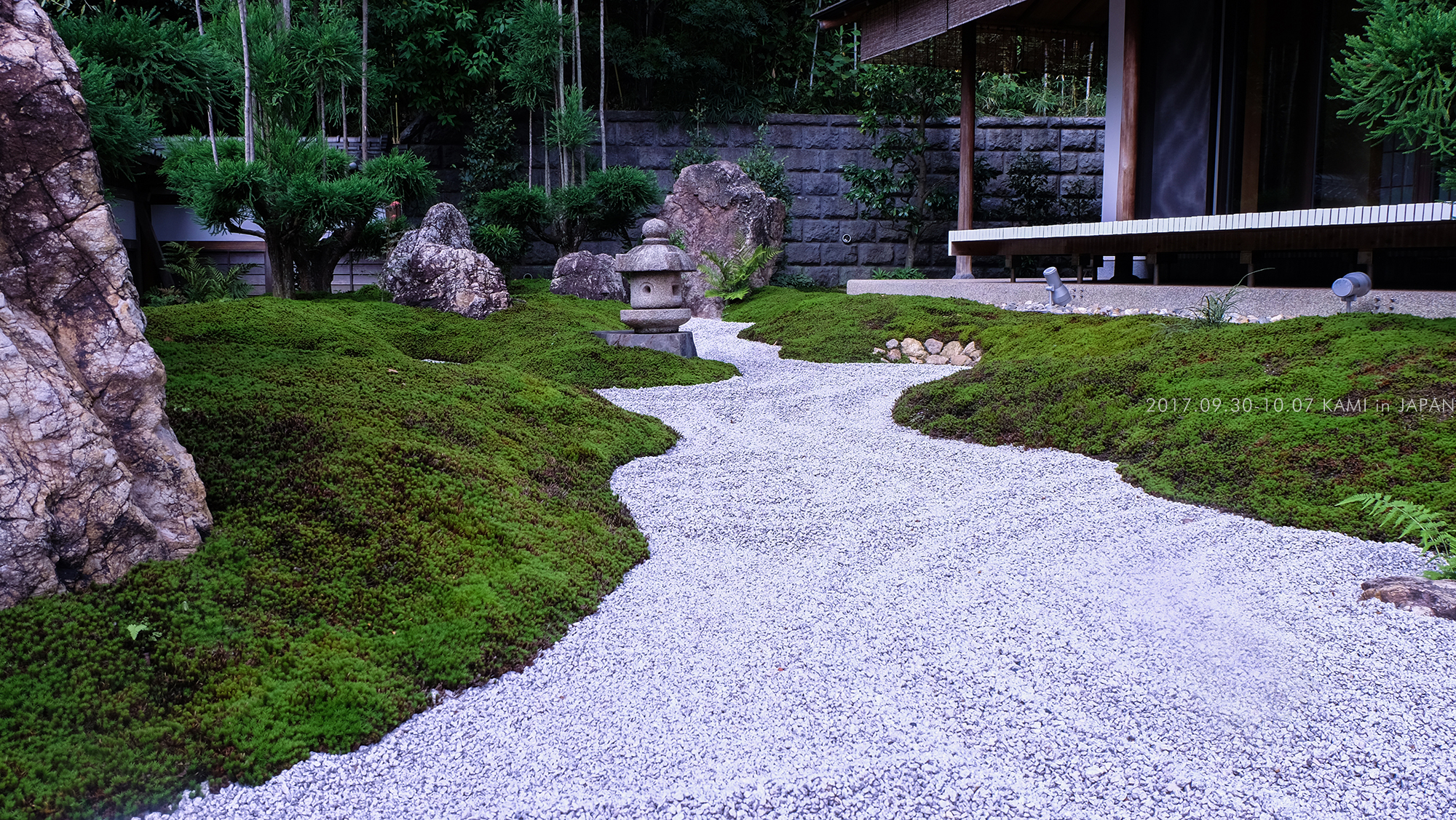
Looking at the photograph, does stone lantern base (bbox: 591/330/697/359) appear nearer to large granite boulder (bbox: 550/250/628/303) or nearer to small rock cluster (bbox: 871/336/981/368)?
small rock cluster (bbox: 871/336/981/368)

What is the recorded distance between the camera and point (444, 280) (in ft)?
30.0

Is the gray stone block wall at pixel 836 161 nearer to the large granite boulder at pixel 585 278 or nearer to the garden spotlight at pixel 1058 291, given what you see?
the large granite boulder at pixel 585 278

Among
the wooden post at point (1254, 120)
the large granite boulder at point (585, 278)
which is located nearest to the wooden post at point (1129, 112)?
the wooden post at point (1254, 120)

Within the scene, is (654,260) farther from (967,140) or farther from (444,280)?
(967,140)

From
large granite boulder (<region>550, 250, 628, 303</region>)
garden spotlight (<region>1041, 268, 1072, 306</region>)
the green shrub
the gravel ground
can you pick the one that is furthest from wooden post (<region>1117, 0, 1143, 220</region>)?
large granite boulder (<region>550, 250, 628, 303</region>)

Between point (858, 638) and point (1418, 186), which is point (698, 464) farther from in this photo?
point (1418, 186)

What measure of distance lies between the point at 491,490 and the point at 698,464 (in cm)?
145

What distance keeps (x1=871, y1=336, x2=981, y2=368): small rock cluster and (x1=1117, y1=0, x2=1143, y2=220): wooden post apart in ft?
6.27

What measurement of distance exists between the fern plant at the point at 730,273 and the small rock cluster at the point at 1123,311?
12.1 feet

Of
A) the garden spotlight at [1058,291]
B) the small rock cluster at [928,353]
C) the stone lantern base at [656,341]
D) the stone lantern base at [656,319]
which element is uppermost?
the garden spotlight at [1058,291]

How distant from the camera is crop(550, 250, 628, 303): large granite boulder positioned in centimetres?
1139

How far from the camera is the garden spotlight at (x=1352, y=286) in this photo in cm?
575

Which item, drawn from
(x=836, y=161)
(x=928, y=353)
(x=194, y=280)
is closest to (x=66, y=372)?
(x=928, y=353)

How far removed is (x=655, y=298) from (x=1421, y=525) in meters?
6.03
